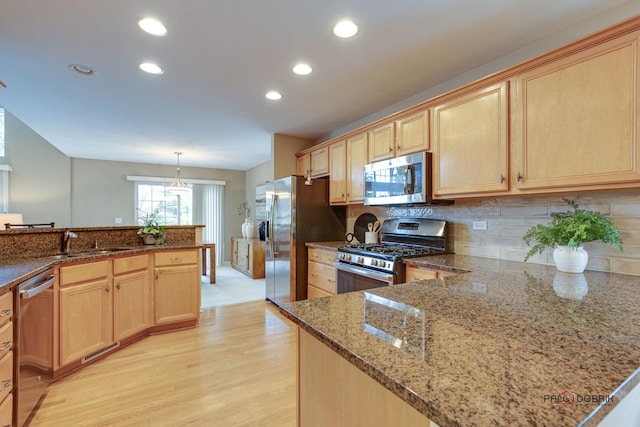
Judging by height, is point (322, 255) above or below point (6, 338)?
above

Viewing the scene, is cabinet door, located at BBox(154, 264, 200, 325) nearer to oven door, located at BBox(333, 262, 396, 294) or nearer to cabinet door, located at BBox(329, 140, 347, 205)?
oven door, located at BBox(333, 262, 396, 294)

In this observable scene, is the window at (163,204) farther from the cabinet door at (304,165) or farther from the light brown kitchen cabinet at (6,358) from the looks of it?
the light brown kitchen cabinet at (6,358)

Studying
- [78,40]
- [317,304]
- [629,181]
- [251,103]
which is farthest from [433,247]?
[78,40]

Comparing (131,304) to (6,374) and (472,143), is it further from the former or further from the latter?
(472,143)

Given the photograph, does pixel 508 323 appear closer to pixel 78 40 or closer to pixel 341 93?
pixel 341 93

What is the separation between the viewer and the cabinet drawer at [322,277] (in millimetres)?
3289

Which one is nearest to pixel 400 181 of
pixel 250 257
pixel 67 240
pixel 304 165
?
pixel 304 165

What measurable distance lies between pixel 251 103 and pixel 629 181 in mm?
3040

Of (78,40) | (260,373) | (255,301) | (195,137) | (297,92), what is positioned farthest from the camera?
(195,137)

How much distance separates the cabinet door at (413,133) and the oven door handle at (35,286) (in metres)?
2.81

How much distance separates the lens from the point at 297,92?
2.96 meters

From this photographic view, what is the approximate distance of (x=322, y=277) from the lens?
3475 millimetres

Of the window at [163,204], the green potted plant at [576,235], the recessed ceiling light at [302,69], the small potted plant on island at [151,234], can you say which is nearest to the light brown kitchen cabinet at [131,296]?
the small potted plant on island at [151,234]

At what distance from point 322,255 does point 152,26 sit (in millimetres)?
2531
